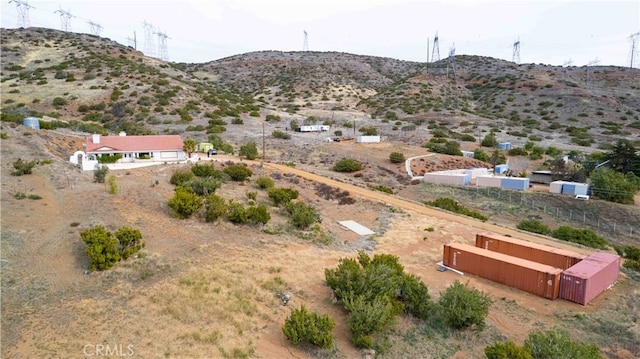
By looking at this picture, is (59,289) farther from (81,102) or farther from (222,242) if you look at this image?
(81,102)

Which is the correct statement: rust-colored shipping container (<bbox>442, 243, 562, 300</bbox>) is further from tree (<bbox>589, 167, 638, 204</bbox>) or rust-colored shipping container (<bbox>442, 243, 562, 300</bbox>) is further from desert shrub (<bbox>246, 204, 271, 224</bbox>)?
tree (<bbox>589, 167, 638, 204</bbox>)

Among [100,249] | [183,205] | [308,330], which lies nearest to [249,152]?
[183,205]

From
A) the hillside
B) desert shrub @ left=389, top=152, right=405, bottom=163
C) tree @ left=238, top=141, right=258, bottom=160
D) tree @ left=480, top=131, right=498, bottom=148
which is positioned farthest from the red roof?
tree @ left=480, top=131, right=498, bottom=148

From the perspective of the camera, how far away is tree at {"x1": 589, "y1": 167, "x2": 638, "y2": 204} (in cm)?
4084

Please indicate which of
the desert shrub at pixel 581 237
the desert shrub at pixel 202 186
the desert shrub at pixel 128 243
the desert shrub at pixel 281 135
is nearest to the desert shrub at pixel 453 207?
the desert shrub at pixel 581 237

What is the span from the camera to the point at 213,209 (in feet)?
84.9

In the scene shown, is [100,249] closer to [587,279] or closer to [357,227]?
[357,227]

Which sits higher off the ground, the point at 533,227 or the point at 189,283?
the point at 189,283

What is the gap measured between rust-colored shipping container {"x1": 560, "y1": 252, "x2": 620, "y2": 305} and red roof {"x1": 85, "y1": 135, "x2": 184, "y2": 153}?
3634 cm

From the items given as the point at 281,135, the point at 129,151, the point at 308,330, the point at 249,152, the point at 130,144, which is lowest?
the point at 308,330

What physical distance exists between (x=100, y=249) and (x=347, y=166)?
37.4 metres

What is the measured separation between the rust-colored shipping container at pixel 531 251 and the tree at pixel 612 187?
2102 centimetres

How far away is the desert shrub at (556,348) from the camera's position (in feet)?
46.7

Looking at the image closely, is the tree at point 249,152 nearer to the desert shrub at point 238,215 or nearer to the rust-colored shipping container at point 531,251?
the desert shrub at point 238,215
